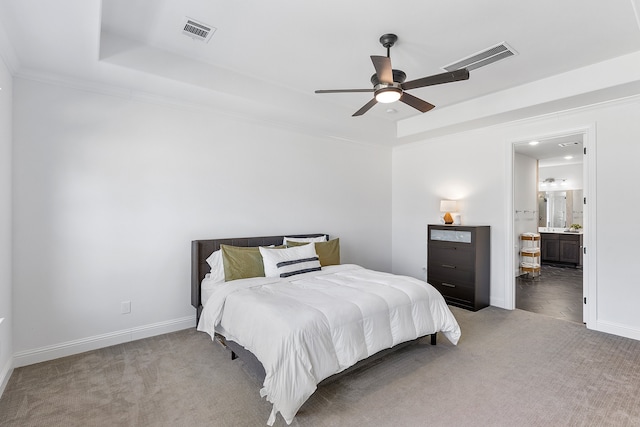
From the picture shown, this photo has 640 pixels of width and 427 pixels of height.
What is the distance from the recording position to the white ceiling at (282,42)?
2.33 meters

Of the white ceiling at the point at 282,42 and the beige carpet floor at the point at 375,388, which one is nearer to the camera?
the beige carpet floor at the point at 375,388

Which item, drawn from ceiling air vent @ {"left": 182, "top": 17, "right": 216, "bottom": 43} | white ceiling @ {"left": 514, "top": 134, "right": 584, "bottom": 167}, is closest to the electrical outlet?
ceiling air vent @ {"left": 182, "top": 17, "right": 216, "bottom": 43}

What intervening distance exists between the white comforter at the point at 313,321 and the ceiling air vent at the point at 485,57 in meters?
2.26

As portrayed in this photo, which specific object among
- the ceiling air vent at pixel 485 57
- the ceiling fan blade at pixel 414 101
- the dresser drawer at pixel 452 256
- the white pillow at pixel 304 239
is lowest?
the dresser drawer at pixel 452 256

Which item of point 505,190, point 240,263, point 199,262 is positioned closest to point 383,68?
point 240,263

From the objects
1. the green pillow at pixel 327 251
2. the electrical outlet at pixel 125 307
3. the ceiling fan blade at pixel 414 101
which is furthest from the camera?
the green pillow at pixel 327 251

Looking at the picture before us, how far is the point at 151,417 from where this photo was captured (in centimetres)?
209

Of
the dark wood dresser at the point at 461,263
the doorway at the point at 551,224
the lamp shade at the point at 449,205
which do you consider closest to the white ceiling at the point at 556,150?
the doorway at the point at 551,224

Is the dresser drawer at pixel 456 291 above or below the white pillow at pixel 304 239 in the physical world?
below

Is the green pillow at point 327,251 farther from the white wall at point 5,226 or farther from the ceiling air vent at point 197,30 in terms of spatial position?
the white wall at point 5,226

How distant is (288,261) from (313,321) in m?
1.36

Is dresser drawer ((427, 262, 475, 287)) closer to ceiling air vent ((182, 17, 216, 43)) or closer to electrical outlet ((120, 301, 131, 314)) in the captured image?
electrical outlet ((120, 301, 131, 314))

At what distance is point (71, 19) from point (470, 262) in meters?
4.79

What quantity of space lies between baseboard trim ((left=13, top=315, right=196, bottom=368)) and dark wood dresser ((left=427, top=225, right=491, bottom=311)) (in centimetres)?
349
